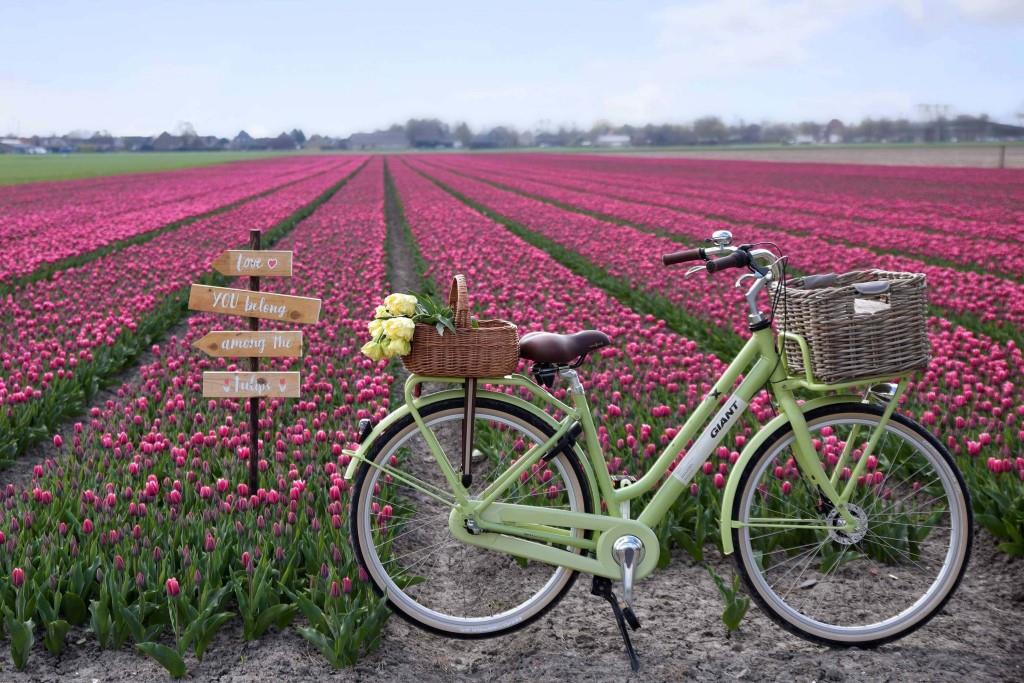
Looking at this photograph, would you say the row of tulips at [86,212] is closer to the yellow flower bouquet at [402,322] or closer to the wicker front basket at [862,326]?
the yellow flower bouquet at [402,322]

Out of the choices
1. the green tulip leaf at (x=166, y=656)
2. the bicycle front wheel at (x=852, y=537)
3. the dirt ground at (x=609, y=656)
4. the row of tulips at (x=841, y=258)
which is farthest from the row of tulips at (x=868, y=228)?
the green tulip leaf at (x=166, y=656)

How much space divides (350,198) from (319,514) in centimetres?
2852

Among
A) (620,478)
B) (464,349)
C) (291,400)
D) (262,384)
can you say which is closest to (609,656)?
(620,478)

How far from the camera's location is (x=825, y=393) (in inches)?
157

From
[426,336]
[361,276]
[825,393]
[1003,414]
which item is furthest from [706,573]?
[361,276]

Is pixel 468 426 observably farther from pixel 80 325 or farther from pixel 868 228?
pixel 868 228

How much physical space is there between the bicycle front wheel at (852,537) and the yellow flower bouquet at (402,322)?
142 centimetres

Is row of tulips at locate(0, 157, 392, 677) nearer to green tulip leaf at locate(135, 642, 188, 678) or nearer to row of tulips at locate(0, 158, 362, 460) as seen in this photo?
green tulip leaf at locate(135, 642, 188, 678)

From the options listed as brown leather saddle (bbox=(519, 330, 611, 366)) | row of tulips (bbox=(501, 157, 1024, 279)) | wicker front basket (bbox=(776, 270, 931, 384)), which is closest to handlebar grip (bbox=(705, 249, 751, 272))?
wicker front basket (bbox=(776, 270, 931, 384))

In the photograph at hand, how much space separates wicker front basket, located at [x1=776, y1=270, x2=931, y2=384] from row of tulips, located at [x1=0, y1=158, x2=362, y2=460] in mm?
5393

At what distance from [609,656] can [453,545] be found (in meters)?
1.68

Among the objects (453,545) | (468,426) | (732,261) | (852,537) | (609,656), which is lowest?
(453,545)

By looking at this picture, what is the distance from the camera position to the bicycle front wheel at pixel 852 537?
12.7ft

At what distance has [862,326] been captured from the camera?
356 centimetres
